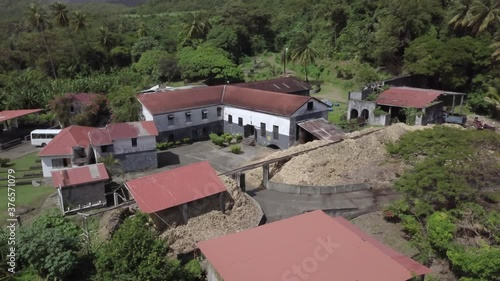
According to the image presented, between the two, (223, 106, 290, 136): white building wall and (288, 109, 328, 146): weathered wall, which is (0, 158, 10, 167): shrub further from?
(288, 109, 328, 146): weathered wall

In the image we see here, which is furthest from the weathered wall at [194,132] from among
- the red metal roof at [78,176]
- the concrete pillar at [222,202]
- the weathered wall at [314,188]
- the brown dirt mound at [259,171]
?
the concrete pillar at [222,202]

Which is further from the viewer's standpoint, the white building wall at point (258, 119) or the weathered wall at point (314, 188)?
the white building wall at point (258, 119)

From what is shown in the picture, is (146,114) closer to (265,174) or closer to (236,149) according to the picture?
(236,149)

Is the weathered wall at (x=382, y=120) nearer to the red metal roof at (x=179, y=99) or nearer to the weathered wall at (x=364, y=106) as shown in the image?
the weathered wall at (x=364, y=106)

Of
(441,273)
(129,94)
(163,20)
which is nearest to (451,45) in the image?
(441,273)

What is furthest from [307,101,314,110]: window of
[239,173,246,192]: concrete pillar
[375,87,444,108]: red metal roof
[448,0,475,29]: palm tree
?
[448,0,475,29]: palm tree
